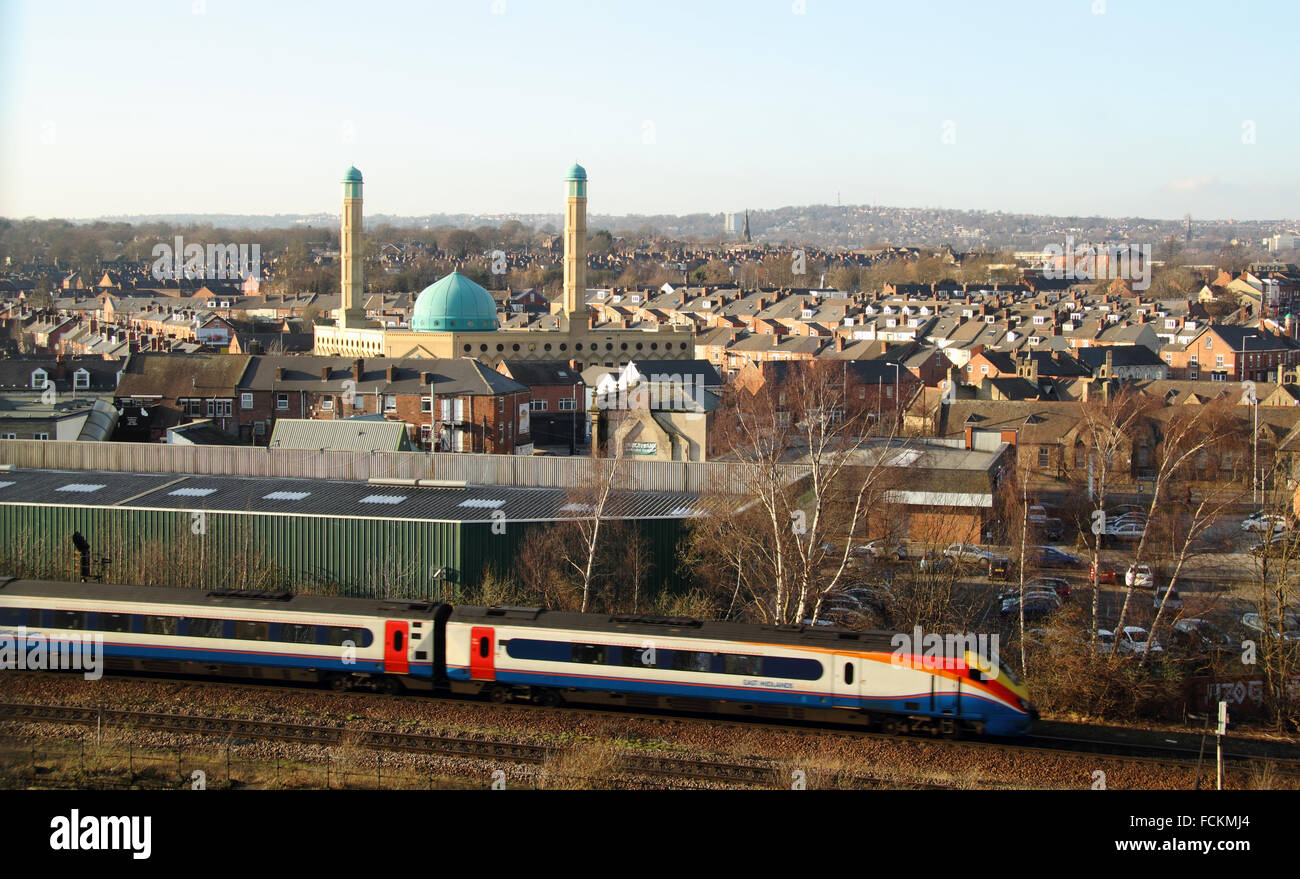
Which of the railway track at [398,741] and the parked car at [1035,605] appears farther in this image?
the parked car at [1035,605]

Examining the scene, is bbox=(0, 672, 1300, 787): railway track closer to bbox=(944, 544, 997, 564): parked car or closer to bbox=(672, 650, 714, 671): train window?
bbox=(672, 650, 714, 671): train window

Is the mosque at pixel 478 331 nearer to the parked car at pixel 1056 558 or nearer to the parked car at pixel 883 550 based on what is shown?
the parked car at pixel 1056 558

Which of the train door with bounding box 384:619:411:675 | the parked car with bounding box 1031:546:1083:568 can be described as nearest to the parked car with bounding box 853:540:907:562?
the parked car with bounding box 1031:546:1083:568

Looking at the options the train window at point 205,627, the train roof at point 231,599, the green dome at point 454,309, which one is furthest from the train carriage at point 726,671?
the green dome at point 454,309

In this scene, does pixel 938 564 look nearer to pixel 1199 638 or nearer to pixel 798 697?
pixel 1199 638
